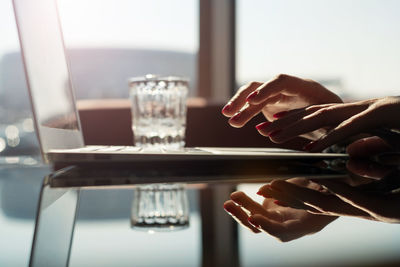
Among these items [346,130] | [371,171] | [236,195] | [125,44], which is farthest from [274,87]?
[125,44]

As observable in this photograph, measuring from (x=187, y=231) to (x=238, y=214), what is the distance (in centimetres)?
6

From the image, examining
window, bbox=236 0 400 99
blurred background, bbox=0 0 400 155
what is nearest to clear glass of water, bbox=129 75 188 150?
blurred background, bbox=0 0 400 155

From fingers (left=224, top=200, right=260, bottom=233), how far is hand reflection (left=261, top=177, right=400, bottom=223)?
4 centimetres

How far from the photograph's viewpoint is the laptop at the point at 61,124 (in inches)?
24.0

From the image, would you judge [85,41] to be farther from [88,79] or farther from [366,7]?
[366,7]

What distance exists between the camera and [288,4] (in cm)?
418

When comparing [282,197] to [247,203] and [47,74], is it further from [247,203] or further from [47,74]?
[47,74]

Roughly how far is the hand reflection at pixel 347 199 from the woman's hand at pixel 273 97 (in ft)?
1.42

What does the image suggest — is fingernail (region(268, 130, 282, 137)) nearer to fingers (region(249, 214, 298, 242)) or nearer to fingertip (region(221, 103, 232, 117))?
fingertip (region(221, 103, 232, 117))

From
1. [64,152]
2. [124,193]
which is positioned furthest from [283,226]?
[64,152]

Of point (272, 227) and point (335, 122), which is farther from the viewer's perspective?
point (335, 122)

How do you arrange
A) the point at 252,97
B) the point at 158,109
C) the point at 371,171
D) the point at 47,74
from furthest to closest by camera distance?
the point at 158,109 → the point at 252,97 → the point at 47,74 → the point at 371,171

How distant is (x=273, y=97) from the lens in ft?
3.53

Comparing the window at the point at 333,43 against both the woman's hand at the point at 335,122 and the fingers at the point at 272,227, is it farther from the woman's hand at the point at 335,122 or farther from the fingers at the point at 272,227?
the fingers at the point at 272,227
